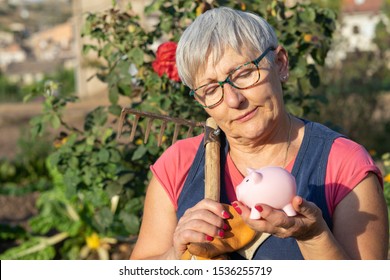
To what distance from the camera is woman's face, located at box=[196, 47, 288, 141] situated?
7.51 feet

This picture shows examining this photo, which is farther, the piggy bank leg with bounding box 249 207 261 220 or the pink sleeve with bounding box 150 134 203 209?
the pink sleeve with bounding box 150 134 203 209

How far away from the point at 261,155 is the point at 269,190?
0.54 m

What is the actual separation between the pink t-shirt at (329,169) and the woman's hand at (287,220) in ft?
0.92

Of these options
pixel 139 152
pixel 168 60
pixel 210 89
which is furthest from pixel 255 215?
pixel 139 152

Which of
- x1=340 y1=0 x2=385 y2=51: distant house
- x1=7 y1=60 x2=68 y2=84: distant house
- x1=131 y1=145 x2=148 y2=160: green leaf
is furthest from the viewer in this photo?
x1=7 y1=60 x2=68 y2=84: distant house

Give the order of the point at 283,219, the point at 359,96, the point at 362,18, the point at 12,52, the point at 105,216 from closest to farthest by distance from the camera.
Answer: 1. the point at 283,219
2. the point at 105,216
3. the point at 359,96
4. the point at 362,18
5. the point at 12,52

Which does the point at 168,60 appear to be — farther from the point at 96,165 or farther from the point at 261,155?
the point at 261,155

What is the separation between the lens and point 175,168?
2.49 metres

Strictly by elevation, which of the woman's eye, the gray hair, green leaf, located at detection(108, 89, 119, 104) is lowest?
green leaf, located at detection(108, 89, 119, 104)

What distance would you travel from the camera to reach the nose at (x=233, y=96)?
→ 2285mm

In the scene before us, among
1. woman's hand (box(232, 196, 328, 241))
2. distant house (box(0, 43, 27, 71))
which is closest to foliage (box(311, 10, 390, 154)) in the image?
woman's hand (box(232, 196, 328, 241))

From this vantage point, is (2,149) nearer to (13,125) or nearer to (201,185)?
(13,125)

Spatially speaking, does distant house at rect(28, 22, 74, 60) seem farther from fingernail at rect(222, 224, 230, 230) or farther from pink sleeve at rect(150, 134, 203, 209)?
fingernail at rect(222, 224, 230, 230)

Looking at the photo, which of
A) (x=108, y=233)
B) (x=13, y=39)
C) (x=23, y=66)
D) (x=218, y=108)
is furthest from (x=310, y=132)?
(x=13, y=39)
